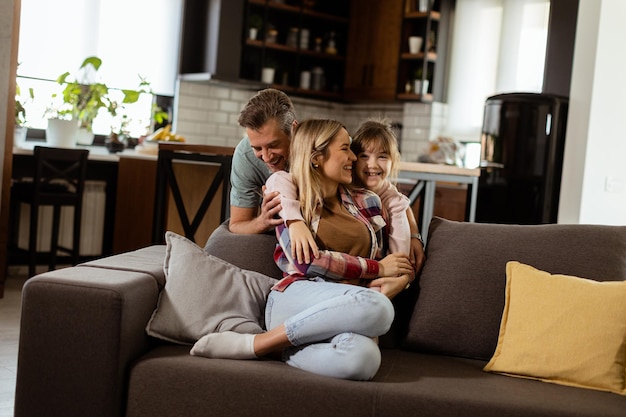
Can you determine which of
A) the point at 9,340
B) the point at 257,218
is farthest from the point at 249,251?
the point at 9,340

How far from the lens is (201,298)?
248 centimetres

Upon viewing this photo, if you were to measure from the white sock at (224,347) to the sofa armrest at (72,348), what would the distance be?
21 cm

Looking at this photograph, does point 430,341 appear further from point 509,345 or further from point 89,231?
point 89,231

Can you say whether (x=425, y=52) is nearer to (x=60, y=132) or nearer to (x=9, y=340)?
(x=60, y=132)

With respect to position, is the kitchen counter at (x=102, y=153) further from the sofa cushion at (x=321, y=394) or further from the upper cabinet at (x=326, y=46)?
the sofa cushion at (x=321, y=394)

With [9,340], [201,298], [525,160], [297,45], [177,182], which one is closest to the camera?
[201,298]

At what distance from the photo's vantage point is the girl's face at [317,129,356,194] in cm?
263

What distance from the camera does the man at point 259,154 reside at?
2.84m

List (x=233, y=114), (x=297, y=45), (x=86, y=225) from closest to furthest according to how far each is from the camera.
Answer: (x=86, y=225)
(x=233, y=114)
(x=297, y=45)

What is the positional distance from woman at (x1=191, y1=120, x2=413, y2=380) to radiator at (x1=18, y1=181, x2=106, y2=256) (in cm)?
360

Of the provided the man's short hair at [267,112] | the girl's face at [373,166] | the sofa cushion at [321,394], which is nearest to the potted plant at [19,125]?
the man's short hair at [267,112]

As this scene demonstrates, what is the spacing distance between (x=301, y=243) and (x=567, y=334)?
0.82 metres

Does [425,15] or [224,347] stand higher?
[425,15]

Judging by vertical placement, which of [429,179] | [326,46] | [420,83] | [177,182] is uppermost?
[326,46]
